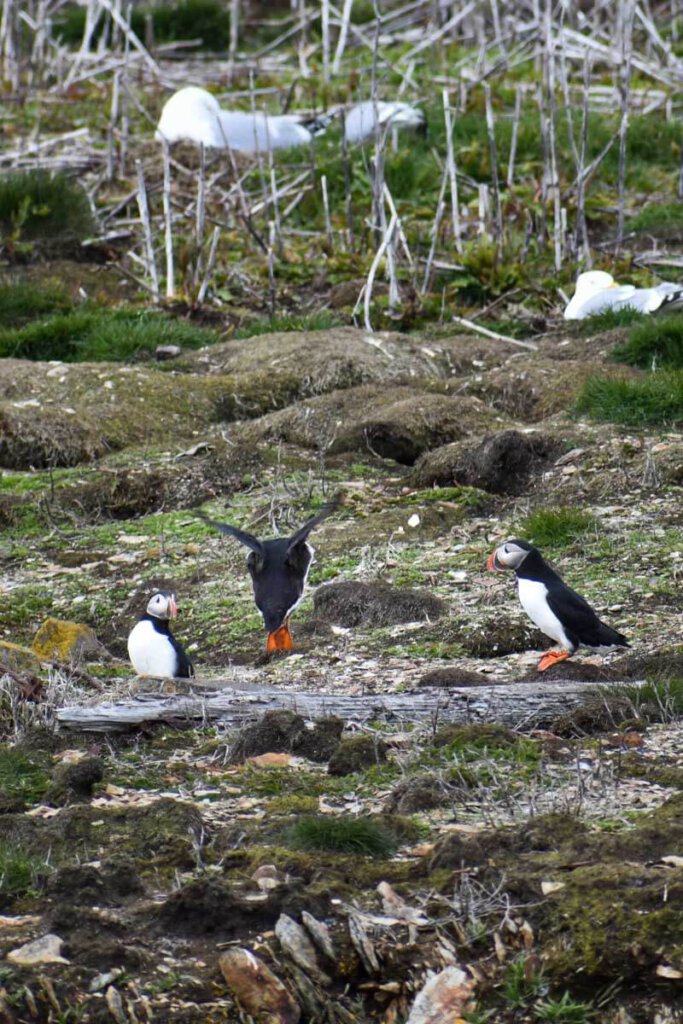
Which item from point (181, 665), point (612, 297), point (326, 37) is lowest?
point (181, 665)

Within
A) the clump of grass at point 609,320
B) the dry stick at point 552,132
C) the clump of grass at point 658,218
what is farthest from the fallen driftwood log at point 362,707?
the clump of grass at point 658,218

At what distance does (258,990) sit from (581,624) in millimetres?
2512

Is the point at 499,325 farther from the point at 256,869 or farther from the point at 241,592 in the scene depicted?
the point at 256,869

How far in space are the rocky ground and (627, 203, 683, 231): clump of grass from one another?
3.03 m

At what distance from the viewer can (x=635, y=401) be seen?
827 centimetres

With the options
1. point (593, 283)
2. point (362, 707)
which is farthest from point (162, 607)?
point (593, 283)

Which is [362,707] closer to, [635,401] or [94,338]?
[635,401]

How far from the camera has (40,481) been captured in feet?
26.6

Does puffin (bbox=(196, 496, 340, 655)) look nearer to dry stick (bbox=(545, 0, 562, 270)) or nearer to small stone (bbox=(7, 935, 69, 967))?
small stone (bbox=(7, 935, 69, 967))

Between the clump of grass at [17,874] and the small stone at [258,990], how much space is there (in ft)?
1.98

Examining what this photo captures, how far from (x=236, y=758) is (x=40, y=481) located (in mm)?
3824

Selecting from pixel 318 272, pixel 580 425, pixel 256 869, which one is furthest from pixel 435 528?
pixel 318 272

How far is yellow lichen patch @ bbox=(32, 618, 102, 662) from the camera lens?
602 cm

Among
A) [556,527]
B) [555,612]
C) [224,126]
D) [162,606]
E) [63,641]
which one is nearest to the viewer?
[555,612]
